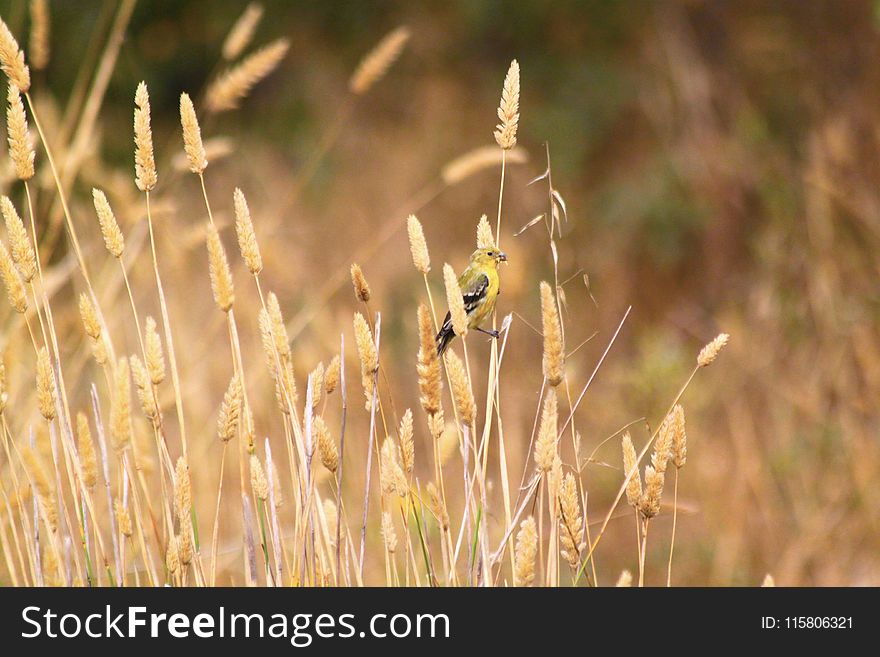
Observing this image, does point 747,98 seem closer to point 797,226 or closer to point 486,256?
point 797,226

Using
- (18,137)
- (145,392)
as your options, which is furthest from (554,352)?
(18,137)

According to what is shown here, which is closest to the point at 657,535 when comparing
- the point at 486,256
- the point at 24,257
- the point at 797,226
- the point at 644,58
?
the point at 797,226

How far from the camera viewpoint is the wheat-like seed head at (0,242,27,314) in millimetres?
1550

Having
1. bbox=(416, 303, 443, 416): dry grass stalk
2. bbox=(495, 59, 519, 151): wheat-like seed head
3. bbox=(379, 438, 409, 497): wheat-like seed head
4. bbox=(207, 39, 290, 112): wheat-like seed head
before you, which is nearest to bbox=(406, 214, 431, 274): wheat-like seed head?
bbox=(416, 303, 443, 416): dry grass stalk

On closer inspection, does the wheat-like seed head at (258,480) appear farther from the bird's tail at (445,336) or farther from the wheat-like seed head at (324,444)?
the bird's tail at (445,336)

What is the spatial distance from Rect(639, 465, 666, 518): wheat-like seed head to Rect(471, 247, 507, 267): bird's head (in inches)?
17.9

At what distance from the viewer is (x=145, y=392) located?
158cm

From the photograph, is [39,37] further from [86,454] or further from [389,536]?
[389,536]

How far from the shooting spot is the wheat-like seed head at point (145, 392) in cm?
157

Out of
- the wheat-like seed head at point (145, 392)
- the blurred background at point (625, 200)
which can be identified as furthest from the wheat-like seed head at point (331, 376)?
the blurred background at point (625, 200)

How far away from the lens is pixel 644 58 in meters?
7.04

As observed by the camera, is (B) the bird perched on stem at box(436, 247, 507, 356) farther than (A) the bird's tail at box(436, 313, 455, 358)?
No

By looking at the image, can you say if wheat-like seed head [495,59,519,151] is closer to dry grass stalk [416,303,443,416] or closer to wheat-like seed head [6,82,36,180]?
dry grass stalk [416,303,443,416]

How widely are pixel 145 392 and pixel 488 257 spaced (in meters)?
0.65
